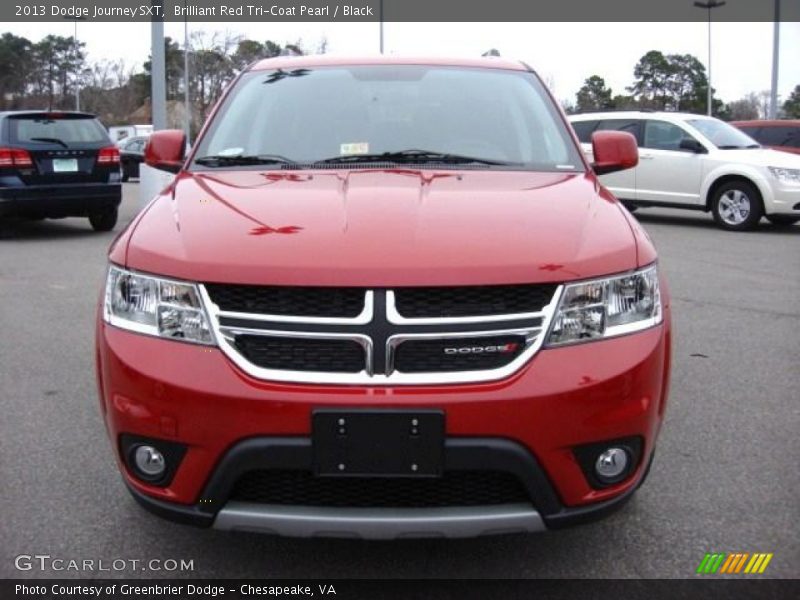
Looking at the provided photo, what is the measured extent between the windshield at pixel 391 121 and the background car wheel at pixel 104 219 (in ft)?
28.6

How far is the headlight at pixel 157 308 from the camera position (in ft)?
8.30

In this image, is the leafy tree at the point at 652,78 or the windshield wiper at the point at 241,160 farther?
the leafy tree at the point at 652,78

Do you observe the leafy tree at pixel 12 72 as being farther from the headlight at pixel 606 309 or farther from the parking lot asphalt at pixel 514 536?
the headlight at pixel 606 309

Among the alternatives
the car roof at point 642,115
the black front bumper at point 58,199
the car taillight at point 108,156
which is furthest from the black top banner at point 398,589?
the car roof at point 642,115

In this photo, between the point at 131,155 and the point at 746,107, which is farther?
the point at 746,107

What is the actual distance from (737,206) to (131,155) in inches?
719

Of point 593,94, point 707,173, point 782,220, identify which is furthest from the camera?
point 593,94

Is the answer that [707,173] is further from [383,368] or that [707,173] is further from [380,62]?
[383,368]

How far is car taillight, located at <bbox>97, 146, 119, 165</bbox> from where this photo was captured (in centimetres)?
1171

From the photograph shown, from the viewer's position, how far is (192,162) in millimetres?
3709

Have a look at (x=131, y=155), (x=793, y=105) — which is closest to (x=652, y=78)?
(x=793, y=105)

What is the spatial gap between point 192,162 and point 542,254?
Answer: 1794 millimetres

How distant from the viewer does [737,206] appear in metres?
12.8

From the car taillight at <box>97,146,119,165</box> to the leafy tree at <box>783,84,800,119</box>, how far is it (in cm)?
5575
